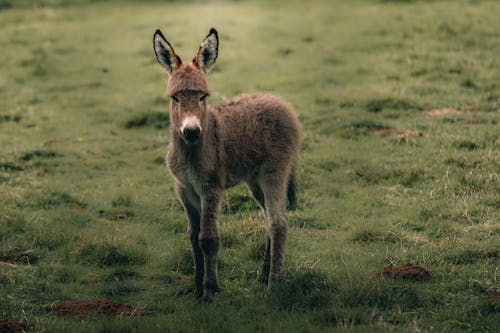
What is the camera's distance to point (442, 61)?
16.4m

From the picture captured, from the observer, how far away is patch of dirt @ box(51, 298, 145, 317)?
6.81 m

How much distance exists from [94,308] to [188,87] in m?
2.56

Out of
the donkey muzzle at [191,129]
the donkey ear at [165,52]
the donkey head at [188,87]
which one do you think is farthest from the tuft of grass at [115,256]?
the donkey ear at [165,52]

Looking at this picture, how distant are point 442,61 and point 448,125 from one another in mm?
4351

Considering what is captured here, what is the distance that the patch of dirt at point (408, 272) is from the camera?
7.16m

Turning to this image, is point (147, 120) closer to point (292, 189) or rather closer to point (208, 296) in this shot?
point (292, 189)

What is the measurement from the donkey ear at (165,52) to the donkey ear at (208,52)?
0.74 ft

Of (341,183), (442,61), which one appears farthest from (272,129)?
(442,61)

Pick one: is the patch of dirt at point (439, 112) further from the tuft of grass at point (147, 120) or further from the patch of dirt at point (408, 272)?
the patch of dirt at point (408, 272)

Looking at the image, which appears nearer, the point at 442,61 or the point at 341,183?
the point at 341,183

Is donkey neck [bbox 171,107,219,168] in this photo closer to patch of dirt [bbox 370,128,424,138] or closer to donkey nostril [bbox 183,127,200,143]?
donkey nostril [bbox 183,127,200,143]

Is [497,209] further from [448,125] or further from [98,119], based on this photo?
[98,119]

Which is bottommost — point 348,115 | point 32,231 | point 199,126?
point 32,231

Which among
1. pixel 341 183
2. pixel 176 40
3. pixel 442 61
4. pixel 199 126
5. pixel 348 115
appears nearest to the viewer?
pixel 199 126
